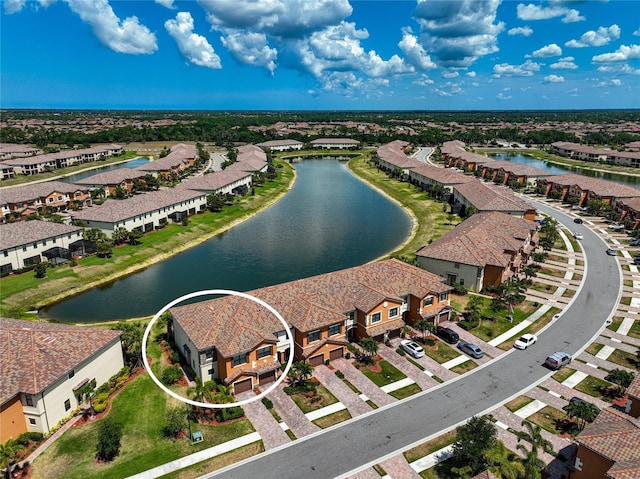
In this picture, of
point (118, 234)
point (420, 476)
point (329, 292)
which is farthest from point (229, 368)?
point (118, 234)

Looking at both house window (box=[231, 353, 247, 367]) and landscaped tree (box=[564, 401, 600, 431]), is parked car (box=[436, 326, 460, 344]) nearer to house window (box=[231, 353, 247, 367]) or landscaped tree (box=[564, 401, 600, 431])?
landscaped tree (box=[564, 401, 600, 431])

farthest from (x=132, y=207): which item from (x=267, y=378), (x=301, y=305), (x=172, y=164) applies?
(x=172, y=164)

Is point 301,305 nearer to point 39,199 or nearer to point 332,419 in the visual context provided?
point 332,419

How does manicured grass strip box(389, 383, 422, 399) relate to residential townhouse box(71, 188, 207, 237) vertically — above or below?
below

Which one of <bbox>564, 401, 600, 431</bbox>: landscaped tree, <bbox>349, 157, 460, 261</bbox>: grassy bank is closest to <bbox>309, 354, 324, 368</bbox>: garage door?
<bbox>564, 401, 600, 431</bbox>: landscaped tree

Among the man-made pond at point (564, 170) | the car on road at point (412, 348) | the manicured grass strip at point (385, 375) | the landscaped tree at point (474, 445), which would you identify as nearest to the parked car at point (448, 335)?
the car on road at point (412, 348)

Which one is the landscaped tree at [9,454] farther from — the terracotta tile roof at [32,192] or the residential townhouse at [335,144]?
the residential townhouse at [335,144]
